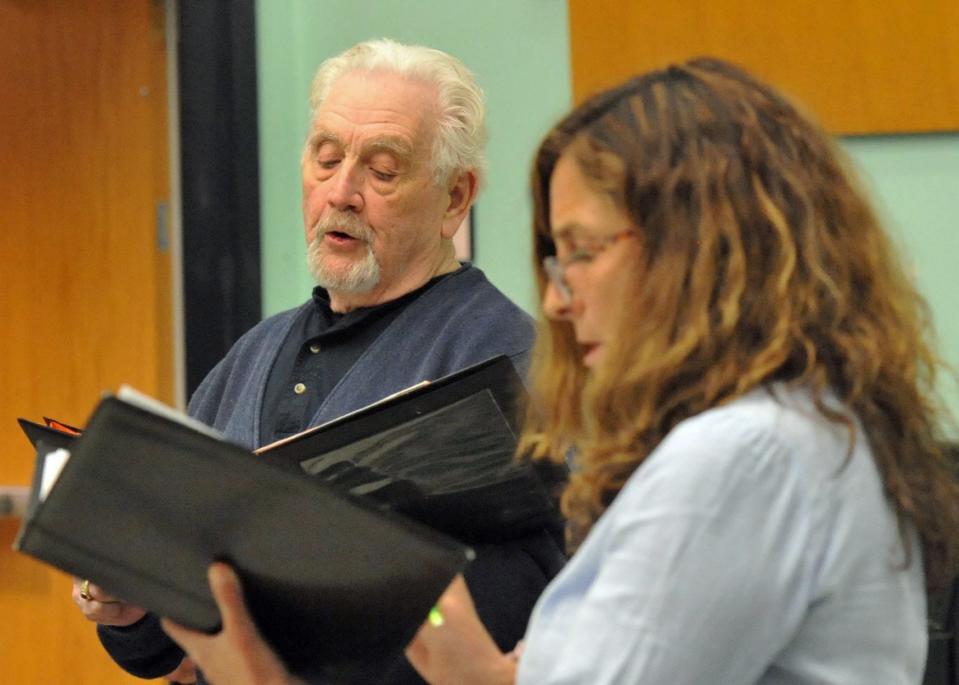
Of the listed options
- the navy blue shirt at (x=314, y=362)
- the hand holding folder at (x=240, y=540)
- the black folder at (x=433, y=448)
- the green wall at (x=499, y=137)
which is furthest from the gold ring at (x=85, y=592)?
the green wall at (x=499, y=137)

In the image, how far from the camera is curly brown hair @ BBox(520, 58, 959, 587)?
108 centimetres

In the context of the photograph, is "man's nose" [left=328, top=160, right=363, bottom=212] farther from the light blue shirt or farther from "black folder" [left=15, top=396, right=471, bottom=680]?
the light blue shirt

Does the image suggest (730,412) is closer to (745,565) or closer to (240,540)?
(745,565)

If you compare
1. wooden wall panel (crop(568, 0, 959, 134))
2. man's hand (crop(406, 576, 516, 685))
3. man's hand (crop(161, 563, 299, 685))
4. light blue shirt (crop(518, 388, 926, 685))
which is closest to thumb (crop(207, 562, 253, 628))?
man's hand (crop(161, 563, 299, 685))

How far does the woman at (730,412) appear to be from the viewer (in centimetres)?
100

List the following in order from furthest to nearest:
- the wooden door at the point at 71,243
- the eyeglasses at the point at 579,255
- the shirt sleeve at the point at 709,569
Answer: the wooden door at the point at 71,243, the eyeglasses at the point at 579,255, the shirt sleeve at the point at 709,569

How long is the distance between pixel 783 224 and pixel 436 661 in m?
0.51

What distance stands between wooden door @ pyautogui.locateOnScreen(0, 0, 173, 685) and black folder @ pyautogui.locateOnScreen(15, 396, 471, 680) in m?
2.16

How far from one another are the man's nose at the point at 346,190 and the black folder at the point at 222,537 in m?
0.85

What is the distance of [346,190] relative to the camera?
1.96 meters

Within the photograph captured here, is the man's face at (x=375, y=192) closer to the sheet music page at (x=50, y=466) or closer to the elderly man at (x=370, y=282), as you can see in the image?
the elderly man at (x=370, y=282)

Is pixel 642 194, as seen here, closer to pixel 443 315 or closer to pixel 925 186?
pixel 443 315

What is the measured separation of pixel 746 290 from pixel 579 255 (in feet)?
0.47

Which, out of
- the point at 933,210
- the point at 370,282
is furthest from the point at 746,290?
the point at 933,210
